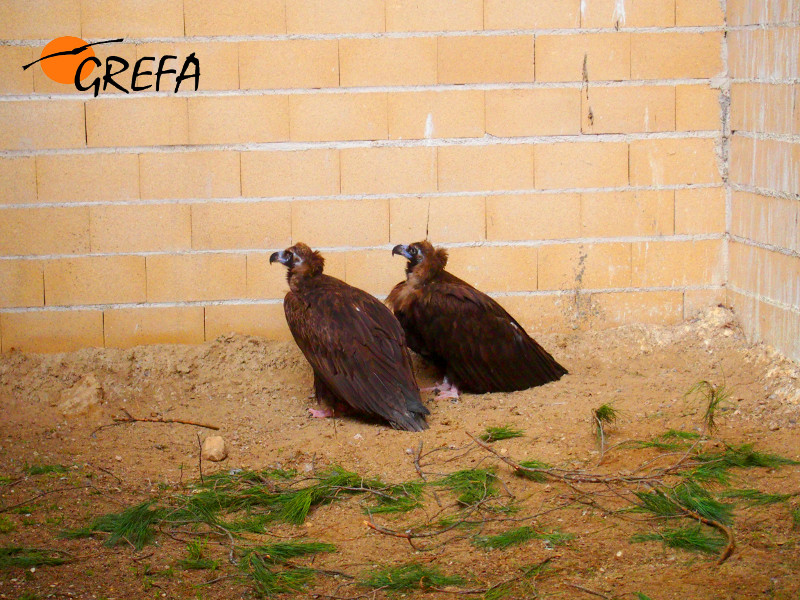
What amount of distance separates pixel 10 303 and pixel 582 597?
4.05m

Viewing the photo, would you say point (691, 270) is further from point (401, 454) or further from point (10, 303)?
point (10, 303)

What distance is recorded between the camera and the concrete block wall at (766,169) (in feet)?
16.6

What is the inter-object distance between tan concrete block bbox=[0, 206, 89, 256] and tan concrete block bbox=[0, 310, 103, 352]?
0.38 m

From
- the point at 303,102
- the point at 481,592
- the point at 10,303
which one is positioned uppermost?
the point at 303,102

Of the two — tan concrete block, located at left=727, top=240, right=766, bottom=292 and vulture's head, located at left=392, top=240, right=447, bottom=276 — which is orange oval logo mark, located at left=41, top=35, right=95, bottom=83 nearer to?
vulture's head, located at left=392, top=240, right=447, bottom=276

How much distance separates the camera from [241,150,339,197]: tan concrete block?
5.63 metres

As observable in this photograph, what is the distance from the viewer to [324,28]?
5523mm

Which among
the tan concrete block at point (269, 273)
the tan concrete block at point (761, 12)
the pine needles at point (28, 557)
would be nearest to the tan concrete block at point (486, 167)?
the tan concrete block at point (269, 273)

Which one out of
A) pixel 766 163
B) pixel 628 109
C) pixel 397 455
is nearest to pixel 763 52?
pixel 766 163

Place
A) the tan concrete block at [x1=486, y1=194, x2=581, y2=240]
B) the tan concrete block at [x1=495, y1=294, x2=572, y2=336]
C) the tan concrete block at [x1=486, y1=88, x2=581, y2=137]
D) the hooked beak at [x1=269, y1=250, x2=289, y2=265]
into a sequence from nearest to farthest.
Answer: the hooked beak at [x1=269, y1=250, x2=289, y2=265], the tan concrete block at [x1=486, y1=88, x2=581, y2=137], the tan concrete block at [x1=486, y1=194, x2=581, y2=240], the tan concrete block at [x1=495, y1=294, x2=572, y2=336]

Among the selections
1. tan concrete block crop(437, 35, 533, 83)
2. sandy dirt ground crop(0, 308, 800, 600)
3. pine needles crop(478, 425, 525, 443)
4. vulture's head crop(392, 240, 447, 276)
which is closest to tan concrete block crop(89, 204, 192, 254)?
sandy dirt ground crop(0, 308, 800, 600)

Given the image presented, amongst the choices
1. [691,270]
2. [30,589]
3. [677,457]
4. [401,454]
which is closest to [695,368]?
[691,270]

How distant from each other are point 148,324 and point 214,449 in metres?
1.51

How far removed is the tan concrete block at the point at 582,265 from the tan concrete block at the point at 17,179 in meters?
3.08
